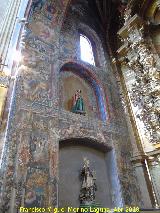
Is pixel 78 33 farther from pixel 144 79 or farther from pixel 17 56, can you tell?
pixel 17 56

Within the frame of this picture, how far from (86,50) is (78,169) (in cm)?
566

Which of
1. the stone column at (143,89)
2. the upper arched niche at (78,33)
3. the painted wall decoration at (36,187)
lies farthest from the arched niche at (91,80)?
the painted wall decoration at (36,187)

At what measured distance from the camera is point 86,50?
1040 cm

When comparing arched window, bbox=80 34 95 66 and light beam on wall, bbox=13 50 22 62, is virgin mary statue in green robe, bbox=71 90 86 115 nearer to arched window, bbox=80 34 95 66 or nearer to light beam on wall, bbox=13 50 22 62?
arched window, bbox=80 34 95 66

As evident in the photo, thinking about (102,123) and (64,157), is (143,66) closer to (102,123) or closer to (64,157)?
(102,123)

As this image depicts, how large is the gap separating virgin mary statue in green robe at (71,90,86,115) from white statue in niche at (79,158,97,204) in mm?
1790

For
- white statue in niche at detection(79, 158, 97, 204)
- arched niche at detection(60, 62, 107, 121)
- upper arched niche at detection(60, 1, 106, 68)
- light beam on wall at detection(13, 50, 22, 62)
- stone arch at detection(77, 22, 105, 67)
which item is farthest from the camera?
stone arch at detection(77, 22, 105, 67)

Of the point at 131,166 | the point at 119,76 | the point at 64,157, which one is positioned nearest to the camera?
the point at 64,157

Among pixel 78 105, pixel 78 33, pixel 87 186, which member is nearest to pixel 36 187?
pixel 87 186

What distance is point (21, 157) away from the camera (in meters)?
5.58

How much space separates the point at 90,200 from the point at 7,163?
2.62m

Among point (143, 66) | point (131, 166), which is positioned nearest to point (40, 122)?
point (131, 166)

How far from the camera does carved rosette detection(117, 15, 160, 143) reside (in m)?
7.18

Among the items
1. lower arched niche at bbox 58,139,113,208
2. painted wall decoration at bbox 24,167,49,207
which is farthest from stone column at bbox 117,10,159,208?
painted wall decoration at bbox 24,167,49,207
